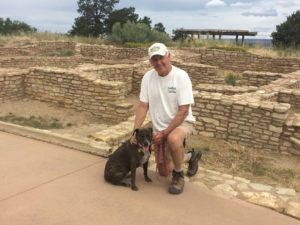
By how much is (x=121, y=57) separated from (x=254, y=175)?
15183 mm

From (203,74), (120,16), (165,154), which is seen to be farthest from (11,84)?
(120,16)

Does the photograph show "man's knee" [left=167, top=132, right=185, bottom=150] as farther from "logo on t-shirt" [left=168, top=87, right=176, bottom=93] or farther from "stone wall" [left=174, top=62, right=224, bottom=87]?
"stone wall" [left=174, top=62, right=224, bottom=87]

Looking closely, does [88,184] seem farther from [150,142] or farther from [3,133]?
[3,133]

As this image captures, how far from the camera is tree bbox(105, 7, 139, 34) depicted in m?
39.0

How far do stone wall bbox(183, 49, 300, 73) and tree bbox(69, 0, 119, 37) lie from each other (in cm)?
2313

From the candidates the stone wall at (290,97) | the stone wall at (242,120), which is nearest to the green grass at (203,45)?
the stone wall at (290,97)

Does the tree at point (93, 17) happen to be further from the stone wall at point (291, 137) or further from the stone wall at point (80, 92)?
the stone wall at point (291, 137)

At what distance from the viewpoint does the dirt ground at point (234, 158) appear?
18.1 ft

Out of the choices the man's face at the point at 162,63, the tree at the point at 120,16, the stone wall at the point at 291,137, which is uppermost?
the tree at the point at 120,16

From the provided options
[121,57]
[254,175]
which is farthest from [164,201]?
[121,57]

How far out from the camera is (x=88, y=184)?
13.4ft

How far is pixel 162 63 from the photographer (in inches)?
155

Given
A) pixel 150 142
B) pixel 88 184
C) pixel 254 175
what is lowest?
pixel 254 175

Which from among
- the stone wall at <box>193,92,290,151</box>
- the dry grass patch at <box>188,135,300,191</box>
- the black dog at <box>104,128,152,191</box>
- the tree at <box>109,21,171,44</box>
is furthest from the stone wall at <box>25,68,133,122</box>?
the tree at <box>109,21,171,44</box>
